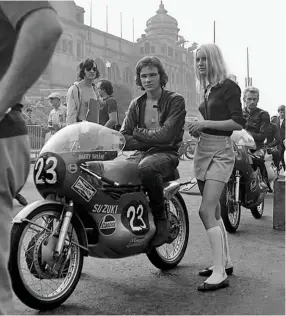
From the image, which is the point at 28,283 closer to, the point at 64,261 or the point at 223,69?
the point at 64,261

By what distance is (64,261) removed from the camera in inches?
150

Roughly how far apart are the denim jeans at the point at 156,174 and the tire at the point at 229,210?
7.10 feet

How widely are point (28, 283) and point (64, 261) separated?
280 mm

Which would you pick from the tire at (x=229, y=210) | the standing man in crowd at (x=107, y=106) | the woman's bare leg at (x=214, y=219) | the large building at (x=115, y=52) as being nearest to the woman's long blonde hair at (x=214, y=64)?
the woman's bare leg at (x=214, y=219)

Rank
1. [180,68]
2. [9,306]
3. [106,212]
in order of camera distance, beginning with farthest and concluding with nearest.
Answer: [180,68]
[106,212]
[9,306]

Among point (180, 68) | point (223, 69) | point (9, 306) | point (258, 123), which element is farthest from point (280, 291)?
point (180, 68)

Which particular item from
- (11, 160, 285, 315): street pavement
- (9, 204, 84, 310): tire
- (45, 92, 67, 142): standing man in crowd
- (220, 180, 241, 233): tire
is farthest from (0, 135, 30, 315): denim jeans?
(45, 92, 67, 142): standing man in crowd

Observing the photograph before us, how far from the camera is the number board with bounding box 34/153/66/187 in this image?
3.72m

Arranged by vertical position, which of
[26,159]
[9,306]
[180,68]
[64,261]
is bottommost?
[64,261]

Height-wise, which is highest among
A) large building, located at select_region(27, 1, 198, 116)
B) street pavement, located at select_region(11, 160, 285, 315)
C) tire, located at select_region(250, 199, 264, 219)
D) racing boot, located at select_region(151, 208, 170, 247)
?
large building, located at select_region(27, 1, 198, 116)

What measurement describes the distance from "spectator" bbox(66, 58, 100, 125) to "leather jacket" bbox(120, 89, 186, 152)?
241 cm

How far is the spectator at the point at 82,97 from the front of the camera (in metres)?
7.08

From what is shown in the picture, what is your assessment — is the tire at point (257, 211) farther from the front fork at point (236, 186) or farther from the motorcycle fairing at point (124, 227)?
the motorcycle fairing at point (124, 227)

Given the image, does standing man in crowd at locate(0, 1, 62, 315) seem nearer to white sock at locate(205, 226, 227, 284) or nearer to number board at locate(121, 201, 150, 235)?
number board at locate(121, 201, 150, 235)
